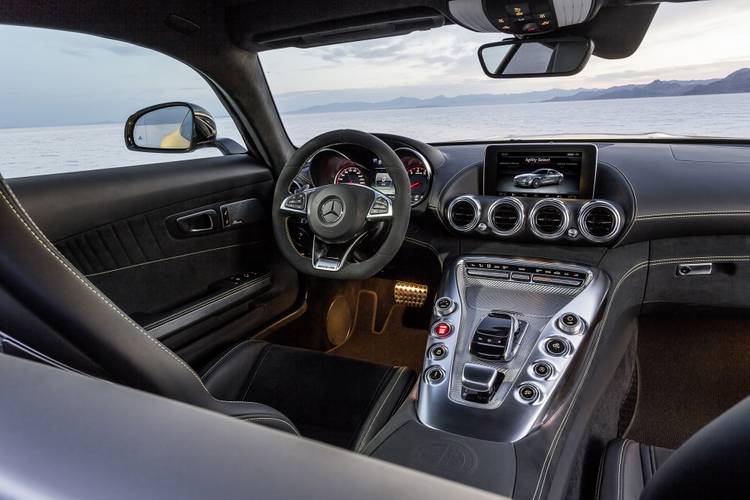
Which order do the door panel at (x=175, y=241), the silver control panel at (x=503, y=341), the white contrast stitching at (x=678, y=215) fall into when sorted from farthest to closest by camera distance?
1. the white contrast stitching at (x=678, y=215)
2. the door panel at (x=175, y=241)
3. the silver control panel at (x=503, y=341)

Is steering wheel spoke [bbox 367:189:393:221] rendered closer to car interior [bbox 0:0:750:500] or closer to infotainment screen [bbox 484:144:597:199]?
car interior [bbox 0:0:750:500]

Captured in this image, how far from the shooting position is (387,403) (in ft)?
6.94

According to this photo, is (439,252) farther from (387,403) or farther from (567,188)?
(387,403)

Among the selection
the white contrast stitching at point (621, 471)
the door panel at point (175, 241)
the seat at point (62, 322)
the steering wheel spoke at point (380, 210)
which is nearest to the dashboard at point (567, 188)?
the steering wheel spoke at point (380, 210)

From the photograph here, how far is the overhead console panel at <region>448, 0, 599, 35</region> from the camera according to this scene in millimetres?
2168

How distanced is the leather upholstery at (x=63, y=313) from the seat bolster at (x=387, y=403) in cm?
130

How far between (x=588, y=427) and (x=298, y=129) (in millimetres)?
2075

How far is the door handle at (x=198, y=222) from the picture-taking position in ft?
8.13

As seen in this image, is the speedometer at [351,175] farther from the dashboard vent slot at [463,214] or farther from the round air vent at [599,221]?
the round air vent at [599,221]

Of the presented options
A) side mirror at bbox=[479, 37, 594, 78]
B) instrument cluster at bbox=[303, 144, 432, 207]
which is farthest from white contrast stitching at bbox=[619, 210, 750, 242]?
instrument cluster at bbox=[303, 144, 432, 207]

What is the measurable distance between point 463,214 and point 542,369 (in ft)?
2.83

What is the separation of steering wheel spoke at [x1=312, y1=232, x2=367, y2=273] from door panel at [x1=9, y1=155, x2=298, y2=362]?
504 millimetres

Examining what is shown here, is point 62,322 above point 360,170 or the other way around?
above

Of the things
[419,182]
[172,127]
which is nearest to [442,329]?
[419,182]
